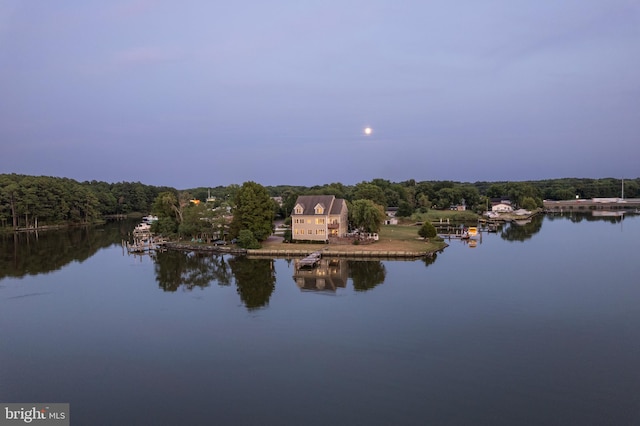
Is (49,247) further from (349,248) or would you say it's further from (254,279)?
(349,248)

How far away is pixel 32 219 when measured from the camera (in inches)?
2598

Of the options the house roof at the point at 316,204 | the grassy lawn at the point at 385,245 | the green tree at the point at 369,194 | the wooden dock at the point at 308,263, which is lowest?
the wooden dock at the point at 308,263

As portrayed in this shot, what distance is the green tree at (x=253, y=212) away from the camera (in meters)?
42.6

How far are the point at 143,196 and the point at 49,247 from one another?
50403mm

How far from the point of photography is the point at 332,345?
17641 mm

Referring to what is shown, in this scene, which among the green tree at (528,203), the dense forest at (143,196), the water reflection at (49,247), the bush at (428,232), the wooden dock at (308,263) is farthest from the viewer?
the green tree at (528,203)

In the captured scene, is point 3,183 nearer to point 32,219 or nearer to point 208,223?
point 32,219

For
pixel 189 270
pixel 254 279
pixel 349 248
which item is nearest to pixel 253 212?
pixel 189 270

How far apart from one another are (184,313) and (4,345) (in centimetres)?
769

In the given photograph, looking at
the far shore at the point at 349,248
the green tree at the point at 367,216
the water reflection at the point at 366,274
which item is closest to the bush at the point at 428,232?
the far shore at the point at 349,248

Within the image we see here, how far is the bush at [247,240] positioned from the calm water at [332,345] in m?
8.09

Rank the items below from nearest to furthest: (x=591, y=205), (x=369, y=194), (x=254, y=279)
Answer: (x=254, y=279) < (x=369, y=194) < (x=591, y=205)

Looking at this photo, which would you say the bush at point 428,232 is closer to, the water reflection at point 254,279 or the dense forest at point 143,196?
the water reflection at point 254,279

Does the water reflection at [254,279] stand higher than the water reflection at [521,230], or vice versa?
the water reflection at [521,230]
